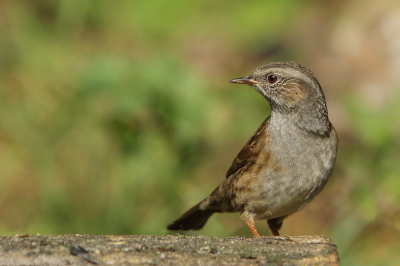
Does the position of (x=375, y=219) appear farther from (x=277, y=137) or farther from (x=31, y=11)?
(x=31, y=11)

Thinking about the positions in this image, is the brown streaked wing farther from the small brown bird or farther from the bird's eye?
the bird's eye

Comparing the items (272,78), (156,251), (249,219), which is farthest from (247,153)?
(156,251)

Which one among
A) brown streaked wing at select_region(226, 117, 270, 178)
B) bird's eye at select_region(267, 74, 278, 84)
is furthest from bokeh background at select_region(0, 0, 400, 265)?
bird's eye at select_region(267, 74, 278, 84)

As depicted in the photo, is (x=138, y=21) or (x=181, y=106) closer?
(x=181, y=106)

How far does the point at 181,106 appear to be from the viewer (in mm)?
5551

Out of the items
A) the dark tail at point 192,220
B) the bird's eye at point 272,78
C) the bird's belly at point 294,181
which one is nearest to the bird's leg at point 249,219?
the bird's belly at point 294,181

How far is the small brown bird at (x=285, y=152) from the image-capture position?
3994mm

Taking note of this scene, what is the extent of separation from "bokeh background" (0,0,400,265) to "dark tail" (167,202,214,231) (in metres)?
0.13

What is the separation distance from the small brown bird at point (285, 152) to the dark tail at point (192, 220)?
0.45m

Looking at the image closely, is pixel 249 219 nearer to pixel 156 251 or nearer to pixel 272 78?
pixel 272 78

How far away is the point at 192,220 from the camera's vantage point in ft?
16.3

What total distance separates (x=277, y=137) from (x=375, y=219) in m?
1.65

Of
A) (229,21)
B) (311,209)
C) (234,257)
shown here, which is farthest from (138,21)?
(234,257)

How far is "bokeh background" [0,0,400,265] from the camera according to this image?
4.96 m
